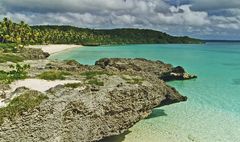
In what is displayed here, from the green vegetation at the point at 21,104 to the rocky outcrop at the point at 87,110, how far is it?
0.18 metres

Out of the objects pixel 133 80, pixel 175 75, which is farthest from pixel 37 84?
pixel 175 75

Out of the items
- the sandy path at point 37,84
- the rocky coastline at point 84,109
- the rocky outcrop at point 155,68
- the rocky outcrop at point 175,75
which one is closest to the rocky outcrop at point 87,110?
the rocky coastline at point 84,109

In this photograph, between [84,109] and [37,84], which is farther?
[37,84]

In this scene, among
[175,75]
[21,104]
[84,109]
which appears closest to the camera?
[21,104]

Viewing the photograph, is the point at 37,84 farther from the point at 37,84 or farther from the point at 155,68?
the point at 155,68

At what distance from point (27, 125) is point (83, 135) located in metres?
3.13

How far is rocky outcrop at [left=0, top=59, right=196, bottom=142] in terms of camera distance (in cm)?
1459

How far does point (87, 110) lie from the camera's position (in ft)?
54.3

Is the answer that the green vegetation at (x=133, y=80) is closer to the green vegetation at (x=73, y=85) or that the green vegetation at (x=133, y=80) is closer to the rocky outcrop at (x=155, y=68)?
the green vegetation at (x=73, y=85)

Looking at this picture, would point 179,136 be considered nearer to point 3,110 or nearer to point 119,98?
point 119,98

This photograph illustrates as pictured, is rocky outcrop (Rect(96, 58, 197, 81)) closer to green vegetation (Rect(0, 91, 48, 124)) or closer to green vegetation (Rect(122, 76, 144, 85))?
green vegetation (Rect(122, 76, 144, 85))

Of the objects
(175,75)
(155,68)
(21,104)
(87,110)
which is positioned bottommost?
A: (175,75)

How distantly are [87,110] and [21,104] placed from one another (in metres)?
3.47

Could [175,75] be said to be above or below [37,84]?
below
